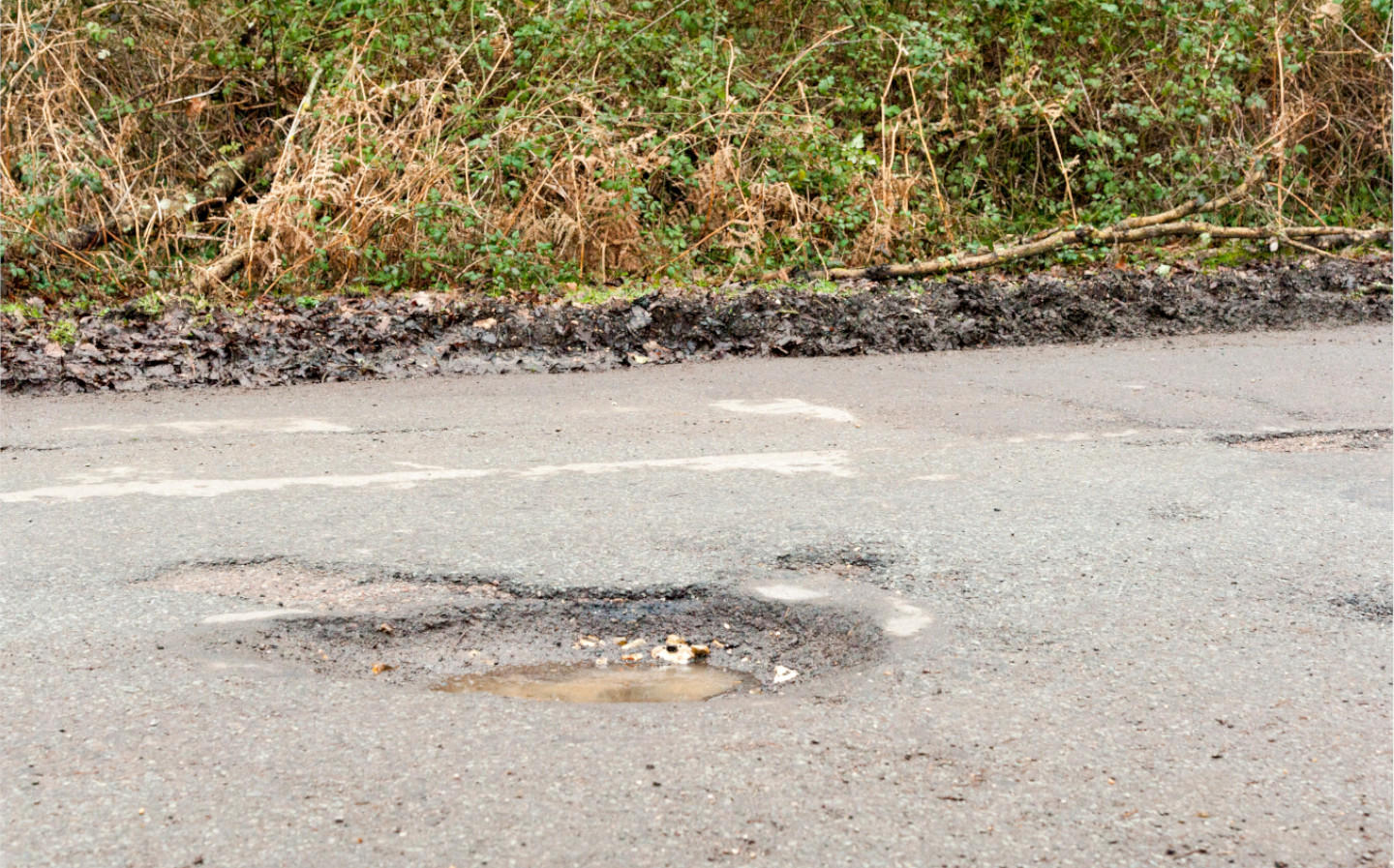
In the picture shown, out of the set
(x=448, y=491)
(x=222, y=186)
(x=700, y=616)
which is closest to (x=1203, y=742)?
(x=700, y=616)

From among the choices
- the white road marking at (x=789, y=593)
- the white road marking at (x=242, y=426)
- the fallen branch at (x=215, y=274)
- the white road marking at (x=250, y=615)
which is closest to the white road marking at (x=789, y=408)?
the white road marking at (x=242, y=426)

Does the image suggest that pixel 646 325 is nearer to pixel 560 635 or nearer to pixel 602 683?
pixel 560 635

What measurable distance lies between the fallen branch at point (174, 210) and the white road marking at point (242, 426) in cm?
344

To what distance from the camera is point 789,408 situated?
5867mm

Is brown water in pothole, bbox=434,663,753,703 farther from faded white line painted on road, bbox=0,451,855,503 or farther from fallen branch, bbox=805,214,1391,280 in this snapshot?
fallen branch, bbox=805,214,1391,280

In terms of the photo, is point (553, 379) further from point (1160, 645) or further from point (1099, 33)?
point (1099, 33)

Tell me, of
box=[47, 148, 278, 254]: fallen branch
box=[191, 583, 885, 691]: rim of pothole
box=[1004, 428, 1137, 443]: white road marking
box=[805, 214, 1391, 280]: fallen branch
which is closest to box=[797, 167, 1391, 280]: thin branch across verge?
box=[805, 214, 1391, 280]: fallen branch

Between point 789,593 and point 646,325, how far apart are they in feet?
12.9

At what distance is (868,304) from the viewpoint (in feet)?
25.4

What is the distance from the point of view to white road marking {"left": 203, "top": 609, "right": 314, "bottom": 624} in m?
3.36

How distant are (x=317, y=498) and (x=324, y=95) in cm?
535

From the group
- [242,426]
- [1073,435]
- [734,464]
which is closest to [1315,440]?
[1073,435]

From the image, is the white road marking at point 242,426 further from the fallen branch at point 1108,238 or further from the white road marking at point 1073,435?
the fallen branch at point 1108,238

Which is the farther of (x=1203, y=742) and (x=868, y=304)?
(x=868, y=304)
